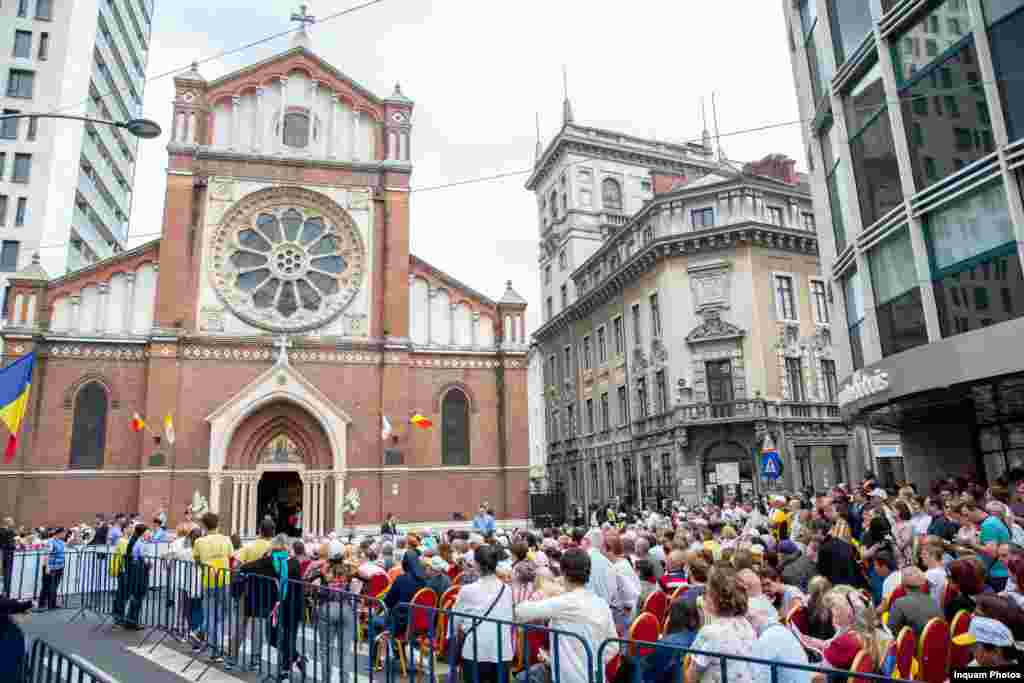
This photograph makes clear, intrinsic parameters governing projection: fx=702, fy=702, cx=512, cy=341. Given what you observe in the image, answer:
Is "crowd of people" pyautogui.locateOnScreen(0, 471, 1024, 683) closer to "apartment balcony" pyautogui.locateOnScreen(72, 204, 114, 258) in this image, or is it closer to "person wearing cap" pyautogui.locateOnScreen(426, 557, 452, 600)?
"person wearing cap" pyautogui.locateOnScreen(426, 557, 452, 600)

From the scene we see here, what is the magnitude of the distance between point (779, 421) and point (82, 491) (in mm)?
26007

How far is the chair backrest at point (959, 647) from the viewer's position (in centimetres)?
522

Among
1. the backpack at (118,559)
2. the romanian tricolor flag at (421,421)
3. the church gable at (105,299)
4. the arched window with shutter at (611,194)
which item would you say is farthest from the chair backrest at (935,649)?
the arched window with shutter at (611,194)

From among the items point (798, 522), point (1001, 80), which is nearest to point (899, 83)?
point (1001, 80)

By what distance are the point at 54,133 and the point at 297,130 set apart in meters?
19.4

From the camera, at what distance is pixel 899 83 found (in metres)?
15.3

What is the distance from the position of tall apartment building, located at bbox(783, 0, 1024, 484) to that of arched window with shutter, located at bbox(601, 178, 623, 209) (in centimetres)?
2468

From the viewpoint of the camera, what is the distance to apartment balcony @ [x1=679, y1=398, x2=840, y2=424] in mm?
29000

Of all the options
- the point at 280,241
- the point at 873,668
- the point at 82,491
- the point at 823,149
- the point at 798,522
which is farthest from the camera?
the point at 280,241

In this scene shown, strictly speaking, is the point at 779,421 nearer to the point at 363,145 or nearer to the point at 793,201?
the point at 793,201

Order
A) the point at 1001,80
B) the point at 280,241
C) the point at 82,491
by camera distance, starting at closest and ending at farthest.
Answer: the point at 1001,80
the point at 82,491
the point at 280,241

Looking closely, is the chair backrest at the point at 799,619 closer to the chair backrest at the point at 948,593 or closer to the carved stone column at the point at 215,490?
the chair backrest at the point at 948,593

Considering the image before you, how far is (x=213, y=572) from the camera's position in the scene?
31.9 ft

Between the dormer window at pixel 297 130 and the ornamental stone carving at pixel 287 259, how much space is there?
83.8 inches
